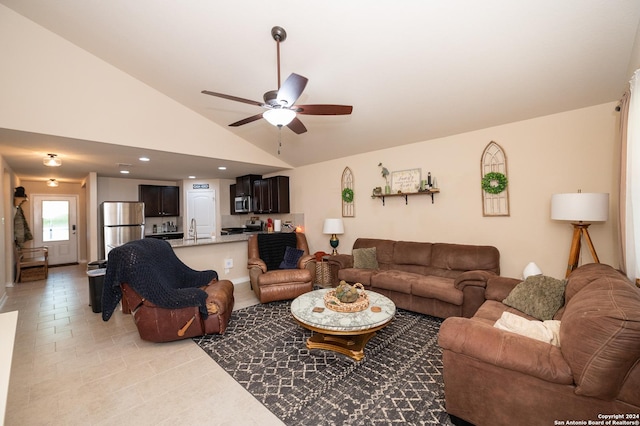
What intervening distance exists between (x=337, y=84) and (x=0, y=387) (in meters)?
3.30

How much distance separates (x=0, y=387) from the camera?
36.1 inches

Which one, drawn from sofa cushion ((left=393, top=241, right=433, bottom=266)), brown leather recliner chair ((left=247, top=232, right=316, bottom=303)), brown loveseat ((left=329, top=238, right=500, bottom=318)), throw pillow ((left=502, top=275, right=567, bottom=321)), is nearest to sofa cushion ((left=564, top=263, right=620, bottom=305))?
throw pillow ((left=502, top=275, right=567, bottom=321))

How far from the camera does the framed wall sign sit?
13.6 feet

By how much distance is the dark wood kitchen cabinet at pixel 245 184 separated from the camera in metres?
6.42

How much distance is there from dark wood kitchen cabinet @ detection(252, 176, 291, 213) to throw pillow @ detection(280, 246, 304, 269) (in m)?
1.42

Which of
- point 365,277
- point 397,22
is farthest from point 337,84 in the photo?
point 365,277

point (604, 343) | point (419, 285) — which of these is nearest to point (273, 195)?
point (419, 285)

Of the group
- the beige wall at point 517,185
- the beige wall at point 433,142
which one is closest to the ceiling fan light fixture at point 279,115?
the beige wall at point 433,142

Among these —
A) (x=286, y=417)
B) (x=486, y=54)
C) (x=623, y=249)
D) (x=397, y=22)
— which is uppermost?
(x=397, y=22)

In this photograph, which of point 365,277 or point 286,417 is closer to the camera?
point 286,417

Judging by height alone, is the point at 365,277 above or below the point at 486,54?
below

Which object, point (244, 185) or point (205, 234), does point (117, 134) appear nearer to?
point (244, 185)

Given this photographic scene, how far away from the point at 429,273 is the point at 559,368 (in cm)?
242

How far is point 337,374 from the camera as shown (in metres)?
2.25
